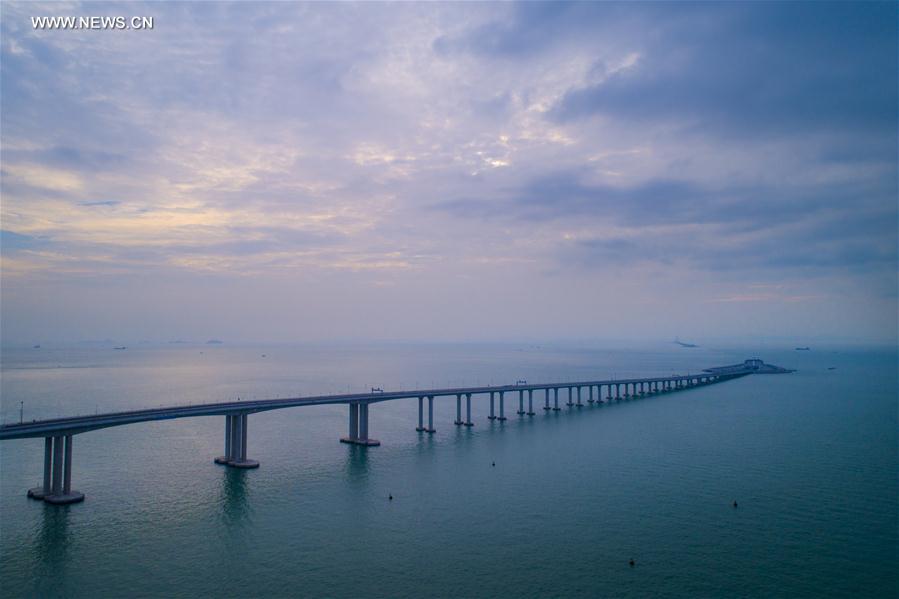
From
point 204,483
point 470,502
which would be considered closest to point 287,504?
point 204,483

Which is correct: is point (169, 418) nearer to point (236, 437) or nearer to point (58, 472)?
point (236, 437)

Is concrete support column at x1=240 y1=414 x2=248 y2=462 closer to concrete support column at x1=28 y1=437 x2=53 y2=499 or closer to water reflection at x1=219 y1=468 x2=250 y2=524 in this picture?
water reflection at x1=219 y1=468 x2=250 y2=524

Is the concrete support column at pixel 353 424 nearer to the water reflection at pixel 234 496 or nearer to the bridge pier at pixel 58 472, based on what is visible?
the water reflection at pixel 234 496

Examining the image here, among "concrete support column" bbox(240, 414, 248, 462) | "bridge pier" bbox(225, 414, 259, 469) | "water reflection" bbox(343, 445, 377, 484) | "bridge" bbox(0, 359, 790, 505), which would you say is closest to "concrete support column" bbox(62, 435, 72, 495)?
"bridge" bbox(0, 359, 790, 505)

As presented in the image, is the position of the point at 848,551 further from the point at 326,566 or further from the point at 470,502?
the point at 326,566

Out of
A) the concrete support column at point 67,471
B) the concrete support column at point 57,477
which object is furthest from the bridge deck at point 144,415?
the concrete support column at point 57,477

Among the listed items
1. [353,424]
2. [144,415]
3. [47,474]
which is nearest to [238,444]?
[144,415]
